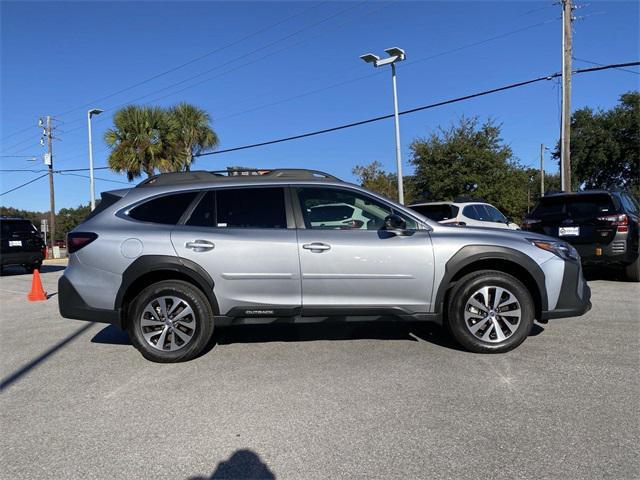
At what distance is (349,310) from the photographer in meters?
4.53

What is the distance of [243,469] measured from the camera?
271cm

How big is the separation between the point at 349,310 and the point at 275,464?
1958 mm

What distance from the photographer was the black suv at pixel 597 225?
809cm

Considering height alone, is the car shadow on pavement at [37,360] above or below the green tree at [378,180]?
below

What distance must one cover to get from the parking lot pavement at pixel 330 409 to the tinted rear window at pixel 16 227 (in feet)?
33.0

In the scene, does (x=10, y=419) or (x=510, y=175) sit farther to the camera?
(x=510, y=175)

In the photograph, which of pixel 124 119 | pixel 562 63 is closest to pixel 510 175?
pixel 562 63

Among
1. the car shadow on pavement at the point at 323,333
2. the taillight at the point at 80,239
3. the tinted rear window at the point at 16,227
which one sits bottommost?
the car shadow on pavement at the point at 323,333

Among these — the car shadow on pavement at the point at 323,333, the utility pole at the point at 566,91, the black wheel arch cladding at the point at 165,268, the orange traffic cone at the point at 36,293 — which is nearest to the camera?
the black wheel arch cladding at the point at 165,268

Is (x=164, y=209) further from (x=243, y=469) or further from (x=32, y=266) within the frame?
(x=32, y=266)

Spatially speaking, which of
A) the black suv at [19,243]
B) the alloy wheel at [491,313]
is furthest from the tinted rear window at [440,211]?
the black suv at [19,243]

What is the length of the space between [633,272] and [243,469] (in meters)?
8.90

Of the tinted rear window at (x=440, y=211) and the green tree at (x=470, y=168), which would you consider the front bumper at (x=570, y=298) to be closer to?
the tinted rear window at (x=440, y=211)

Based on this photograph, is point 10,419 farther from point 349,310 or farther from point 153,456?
point 349,310
